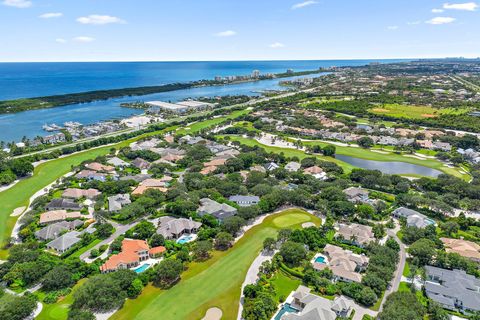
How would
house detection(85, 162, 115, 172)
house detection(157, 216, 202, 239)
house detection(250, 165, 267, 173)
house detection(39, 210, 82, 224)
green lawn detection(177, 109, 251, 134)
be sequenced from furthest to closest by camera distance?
green lawn detection(177, 109, 251, 134) → house detection(250, 165, 267, 173) → house detection(85, 162, 115, 172) → house detection(39, 210, 82, 224) → house detection(157, 216, 202, 239)

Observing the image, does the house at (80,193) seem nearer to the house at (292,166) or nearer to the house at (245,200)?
the house at (245,200)

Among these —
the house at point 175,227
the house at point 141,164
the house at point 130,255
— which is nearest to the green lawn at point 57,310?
the house at point 130,255

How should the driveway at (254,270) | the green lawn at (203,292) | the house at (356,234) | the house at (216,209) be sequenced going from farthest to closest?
the house at (216,209) < the house at (356,234) < the driveway at (254,270) < the green lawn at (203,292)

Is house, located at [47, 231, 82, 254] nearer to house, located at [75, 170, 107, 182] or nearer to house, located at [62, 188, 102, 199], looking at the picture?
house, located at [62, 188, 102, 199]

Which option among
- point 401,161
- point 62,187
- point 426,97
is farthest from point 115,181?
point 426,97

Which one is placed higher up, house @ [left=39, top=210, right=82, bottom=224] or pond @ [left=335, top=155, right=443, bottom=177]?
house @ [left=39, top=210, right=82, bottom=224]

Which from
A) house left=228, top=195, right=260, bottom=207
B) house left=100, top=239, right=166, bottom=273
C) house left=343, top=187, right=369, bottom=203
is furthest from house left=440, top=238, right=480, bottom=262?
house left=100, top=239, right=166, bottom=273
